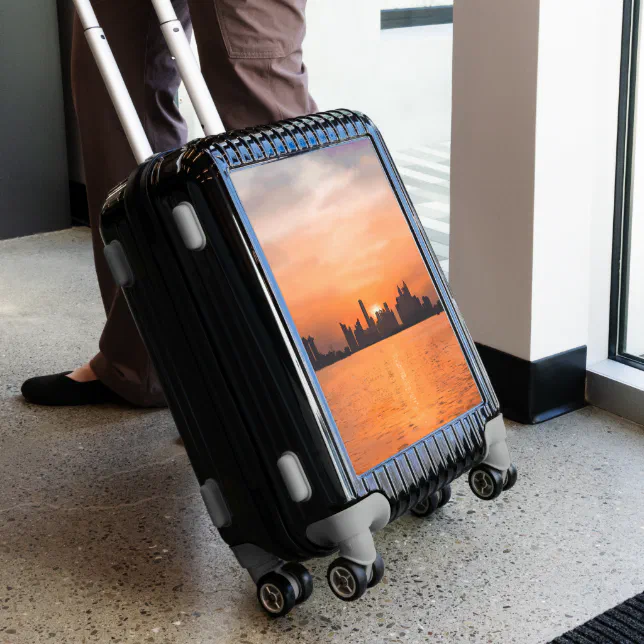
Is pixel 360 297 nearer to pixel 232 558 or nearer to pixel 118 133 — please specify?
pixel 232 558

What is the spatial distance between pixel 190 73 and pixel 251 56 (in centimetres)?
18

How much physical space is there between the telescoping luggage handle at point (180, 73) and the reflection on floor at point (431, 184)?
0.91m

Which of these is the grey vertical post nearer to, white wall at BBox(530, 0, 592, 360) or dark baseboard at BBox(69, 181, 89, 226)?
dark baseboard at BBox(69, 181, 89, 226)

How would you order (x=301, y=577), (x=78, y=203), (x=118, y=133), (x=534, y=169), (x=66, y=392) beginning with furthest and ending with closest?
(x=78, y=203) < (x=66, y=392) < (x=118, y=133) < (x=534, y=169) < (x=301, y=577)

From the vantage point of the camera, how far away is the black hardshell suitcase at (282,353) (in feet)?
3.51

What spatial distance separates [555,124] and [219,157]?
0.71 meters

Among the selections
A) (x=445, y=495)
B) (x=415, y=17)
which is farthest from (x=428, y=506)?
(x=415, y=17)

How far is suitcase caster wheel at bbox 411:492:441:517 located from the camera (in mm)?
1377

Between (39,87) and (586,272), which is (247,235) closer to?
(586,272)

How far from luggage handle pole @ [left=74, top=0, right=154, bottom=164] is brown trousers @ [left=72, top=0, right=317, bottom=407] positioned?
→ 15cm

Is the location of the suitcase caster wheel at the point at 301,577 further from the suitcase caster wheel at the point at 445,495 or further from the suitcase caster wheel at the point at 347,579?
the suitcase caster wheel at the point at 445,495

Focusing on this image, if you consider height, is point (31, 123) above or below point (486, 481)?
above

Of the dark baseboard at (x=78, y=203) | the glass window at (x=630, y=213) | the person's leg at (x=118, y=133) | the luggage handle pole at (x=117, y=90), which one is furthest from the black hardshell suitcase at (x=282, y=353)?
the dark baseboard at (x=78, y=203)

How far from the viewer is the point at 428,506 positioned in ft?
4.55
